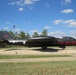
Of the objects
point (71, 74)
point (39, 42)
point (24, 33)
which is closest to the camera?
point (71, 74)

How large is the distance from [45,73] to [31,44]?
23.9 m

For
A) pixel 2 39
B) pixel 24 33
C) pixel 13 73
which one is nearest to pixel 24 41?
pixel 2 39

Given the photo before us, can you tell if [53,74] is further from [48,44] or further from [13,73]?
[48,44]

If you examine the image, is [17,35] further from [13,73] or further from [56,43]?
[13,73]

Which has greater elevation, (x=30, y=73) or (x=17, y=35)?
(x=17, y=35)

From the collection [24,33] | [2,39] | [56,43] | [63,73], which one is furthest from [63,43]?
[24,33]

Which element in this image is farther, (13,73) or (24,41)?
(24,41)

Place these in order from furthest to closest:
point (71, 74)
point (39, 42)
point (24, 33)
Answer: point (24, 33) → point (39, 42) → point (71, 74)

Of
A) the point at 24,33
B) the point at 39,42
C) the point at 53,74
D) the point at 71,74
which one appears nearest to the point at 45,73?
the point at 53,74

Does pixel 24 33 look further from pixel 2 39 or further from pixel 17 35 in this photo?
pixel 2 39

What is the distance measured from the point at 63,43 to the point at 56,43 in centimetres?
117

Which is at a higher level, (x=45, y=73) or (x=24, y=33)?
(x=24, y=33)

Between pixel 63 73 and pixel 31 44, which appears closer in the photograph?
pixel 63 73

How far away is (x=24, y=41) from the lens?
36000 mm
